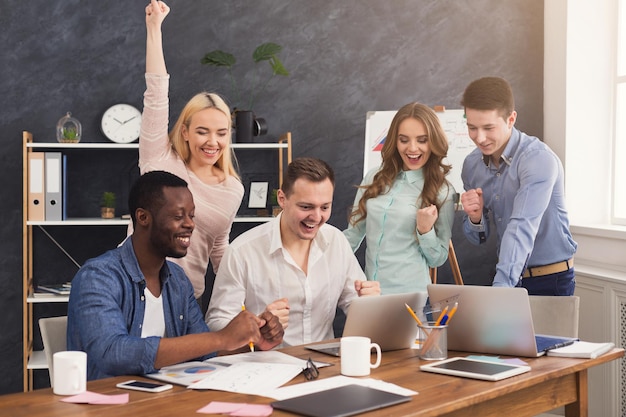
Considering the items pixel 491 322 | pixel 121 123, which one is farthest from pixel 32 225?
pixel 491 322

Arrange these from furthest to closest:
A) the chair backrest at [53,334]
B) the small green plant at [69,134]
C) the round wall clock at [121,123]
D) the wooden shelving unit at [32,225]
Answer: the round wall clock at [121,123], the small green plant at [69,134], the wooden shelving unit at [32,225], the chair backrest at [53,334]

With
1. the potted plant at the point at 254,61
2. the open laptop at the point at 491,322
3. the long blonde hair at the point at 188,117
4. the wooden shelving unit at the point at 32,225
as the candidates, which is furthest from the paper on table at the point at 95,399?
the potted plant at the point at 254,61

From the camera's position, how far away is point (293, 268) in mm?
2744

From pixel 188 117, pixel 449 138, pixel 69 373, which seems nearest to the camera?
pixel 69 373

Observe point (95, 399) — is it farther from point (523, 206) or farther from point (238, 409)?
point (523, 206)

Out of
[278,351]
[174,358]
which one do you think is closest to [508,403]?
[278,351]

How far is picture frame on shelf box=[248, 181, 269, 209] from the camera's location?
466 cm

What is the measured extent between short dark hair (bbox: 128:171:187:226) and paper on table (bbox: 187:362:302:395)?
0.55m

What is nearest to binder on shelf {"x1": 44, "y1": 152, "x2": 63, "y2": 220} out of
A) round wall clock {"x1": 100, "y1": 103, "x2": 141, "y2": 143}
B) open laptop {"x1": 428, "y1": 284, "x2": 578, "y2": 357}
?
round wall clock {"x1": 100, "y1": 103, "x2": 141, "y2": 143}

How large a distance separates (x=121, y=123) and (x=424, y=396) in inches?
122

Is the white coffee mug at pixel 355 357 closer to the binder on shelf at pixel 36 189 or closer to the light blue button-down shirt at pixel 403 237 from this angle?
the light blue button-down shirt at pixel 403 237

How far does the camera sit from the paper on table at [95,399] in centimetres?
180

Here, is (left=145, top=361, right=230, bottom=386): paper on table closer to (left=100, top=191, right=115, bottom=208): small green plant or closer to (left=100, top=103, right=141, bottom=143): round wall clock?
(left=100, top=191, right=115, bottom=208): small green plant

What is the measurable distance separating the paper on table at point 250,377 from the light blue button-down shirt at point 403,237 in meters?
1.18
